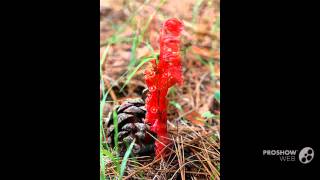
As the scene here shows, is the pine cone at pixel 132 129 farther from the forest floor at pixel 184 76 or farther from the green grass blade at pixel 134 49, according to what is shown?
the green grass blade at pixel 134 49

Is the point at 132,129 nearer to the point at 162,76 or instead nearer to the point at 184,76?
the point at 162,76

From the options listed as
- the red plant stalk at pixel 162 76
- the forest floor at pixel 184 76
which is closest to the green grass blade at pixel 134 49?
the forest floor at pixel 184 76

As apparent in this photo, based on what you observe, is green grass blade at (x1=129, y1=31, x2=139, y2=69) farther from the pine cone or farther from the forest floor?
the pine cone

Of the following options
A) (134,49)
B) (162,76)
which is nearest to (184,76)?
(134,49)
